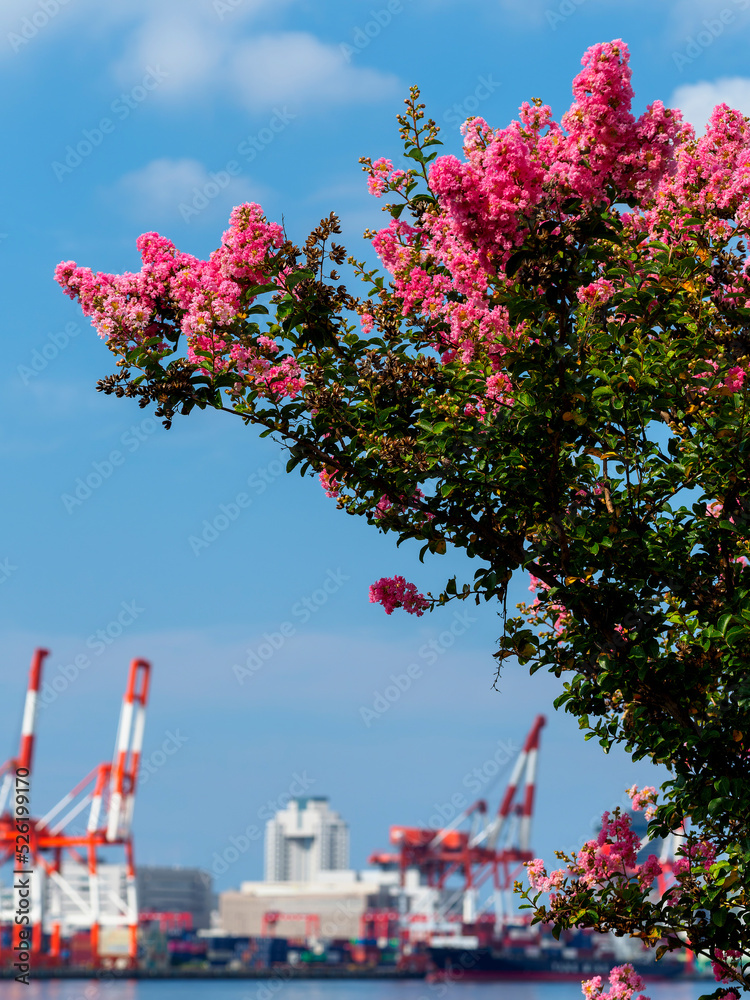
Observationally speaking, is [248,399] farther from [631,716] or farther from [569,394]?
[631,716]

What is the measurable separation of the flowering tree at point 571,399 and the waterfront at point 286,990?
74409 mm

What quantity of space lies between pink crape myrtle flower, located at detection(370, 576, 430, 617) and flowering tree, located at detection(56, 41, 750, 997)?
1 centimetres

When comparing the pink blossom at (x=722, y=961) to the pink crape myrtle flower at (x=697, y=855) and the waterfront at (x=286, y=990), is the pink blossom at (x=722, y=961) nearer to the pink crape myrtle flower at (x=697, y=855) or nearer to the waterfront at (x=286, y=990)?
the pink crape myrtle flower at (x=697, y=855)

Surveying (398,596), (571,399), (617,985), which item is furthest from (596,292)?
(617,985)

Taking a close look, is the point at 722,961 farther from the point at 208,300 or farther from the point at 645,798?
the point at 208,300

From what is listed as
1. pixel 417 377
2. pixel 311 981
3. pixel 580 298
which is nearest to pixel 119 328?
pixel 417 377

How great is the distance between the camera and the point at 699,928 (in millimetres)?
5844

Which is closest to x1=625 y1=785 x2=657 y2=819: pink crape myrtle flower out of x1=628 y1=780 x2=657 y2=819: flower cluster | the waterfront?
x1=628 y1=780 x2=657 y2=819: flower cluster

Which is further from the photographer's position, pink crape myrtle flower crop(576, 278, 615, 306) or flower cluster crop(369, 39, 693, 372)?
pink crape myrtle flower crop(576, 278, 615, 306)

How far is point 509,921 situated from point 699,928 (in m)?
136

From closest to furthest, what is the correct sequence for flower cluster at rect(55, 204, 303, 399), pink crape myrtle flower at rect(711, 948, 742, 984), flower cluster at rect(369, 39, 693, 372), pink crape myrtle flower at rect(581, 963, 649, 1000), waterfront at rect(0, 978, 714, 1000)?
flower cluster at rect(369, 39, 693, 372) < flower cluster at rect(55, 204, 303, 399) < pink crape myrtle flower at rect(711, 948, 742, 984) < pink crape myrtle flower at rect(581, 963, 649, 1000) < waterfront at rect(0, 978, 714, 1000)

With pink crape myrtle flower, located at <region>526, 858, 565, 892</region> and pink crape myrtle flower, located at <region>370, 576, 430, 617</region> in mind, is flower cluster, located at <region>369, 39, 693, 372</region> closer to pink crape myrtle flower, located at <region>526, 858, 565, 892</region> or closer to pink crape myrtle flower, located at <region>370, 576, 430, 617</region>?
pink crape myrtle flower, located at <region>370, 576, 430, 617</region>

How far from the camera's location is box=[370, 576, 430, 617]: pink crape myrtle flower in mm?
6234

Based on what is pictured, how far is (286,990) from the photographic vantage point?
10681 centimetres
